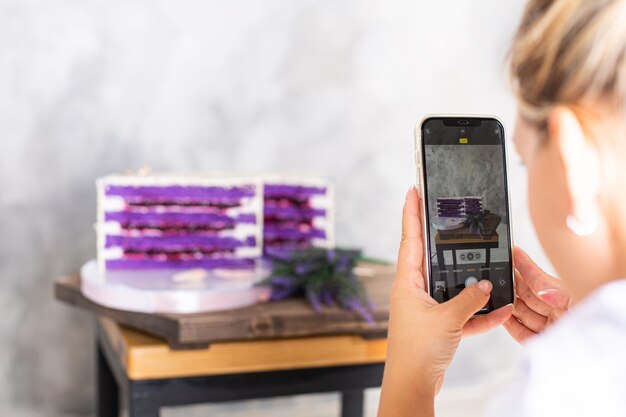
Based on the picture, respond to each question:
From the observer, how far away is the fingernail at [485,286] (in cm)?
68

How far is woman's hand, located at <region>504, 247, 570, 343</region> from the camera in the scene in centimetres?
74

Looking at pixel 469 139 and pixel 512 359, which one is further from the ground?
pixel 469 139

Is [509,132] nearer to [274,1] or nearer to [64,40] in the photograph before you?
[274,1]

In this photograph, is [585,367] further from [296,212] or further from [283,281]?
[296,212]

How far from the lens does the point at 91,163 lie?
1573 mm

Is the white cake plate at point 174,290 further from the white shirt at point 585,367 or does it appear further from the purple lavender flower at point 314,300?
the white shirt at point 585,367

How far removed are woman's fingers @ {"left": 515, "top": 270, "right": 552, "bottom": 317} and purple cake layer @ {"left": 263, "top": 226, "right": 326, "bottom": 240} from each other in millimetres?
616

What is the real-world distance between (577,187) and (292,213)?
910mm

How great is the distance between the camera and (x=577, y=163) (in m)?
0.47

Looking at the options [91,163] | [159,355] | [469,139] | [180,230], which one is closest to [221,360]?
[159,355]

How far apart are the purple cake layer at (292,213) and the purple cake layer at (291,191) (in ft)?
0.08

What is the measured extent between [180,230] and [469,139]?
670 millimetres

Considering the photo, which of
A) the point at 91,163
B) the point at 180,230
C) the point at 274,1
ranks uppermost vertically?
the point at 274,1

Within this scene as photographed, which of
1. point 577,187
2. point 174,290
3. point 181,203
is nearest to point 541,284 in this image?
point 577,187
